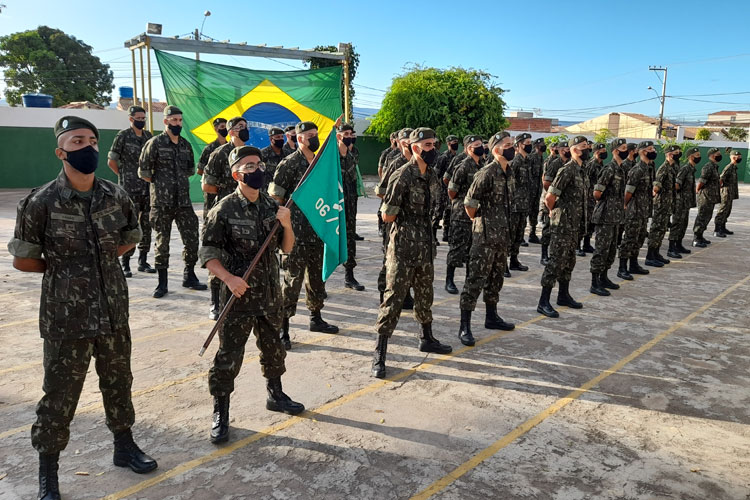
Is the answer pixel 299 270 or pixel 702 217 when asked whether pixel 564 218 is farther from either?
pixel 702 217

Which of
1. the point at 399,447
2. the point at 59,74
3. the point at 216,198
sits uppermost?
the point at 59,74

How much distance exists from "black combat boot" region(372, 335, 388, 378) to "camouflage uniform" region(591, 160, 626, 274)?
4136 millimetres

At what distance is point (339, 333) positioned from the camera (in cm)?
587

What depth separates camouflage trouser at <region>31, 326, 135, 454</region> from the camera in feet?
9.77

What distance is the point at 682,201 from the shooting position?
1066 cm

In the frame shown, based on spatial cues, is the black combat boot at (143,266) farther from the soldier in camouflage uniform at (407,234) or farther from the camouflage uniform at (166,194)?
the soldier in camouflage uniform at (407,234)

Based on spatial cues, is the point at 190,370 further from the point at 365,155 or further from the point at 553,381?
the point at 365,155

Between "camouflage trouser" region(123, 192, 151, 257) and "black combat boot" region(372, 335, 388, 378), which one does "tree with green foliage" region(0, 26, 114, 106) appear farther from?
"black combat boot" region(372, 335, 388, 378)

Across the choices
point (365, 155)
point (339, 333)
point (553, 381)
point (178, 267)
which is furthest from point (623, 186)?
point (365, 155)

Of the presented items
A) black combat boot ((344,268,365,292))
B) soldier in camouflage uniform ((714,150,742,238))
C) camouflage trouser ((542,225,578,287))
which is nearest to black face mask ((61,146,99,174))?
A: black combat boot ((344,268,365,292))

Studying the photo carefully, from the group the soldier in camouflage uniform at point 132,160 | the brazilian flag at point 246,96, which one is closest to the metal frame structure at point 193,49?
the brazilian flag at point 246,96

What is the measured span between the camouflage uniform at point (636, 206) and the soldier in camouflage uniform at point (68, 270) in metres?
7.33

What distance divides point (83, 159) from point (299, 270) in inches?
105

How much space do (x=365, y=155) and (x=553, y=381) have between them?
25.4 metres
